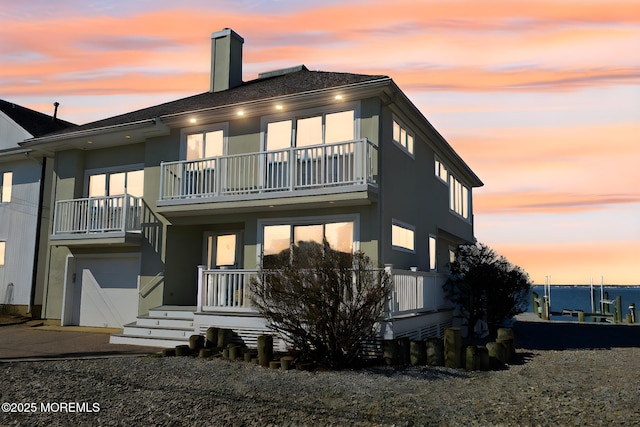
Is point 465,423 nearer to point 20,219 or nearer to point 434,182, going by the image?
point 434,182

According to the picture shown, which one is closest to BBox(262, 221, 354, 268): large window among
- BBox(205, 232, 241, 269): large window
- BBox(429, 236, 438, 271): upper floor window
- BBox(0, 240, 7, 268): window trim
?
BBox(205, 232, 241, 269): large window

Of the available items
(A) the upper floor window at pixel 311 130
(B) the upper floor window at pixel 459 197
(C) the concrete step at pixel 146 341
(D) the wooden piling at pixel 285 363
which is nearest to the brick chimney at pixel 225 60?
(A) the upper floor window at pixel 311 130

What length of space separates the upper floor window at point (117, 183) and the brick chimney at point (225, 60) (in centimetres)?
471

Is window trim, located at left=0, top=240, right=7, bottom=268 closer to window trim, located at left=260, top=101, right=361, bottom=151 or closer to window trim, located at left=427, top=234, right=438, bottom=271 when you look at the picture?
window trim, located at left=260, top=101, right=361, bottom=151

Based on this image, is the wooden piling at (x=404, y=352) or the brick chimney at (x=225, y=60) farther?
the brick chimney at (x=225, y=60)

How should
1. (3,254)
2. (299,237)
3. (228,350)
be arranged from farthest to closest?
(3,254), (299,237), (228,350)

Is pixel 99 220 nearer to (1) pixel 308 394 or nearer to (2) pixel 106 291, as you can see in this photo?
(2) pixel 106 291

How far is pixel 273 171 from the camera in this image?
1477cm

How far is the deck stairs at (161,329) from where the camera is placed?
14.3 m

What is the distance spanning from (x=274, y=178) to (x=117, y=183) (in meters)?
6.92

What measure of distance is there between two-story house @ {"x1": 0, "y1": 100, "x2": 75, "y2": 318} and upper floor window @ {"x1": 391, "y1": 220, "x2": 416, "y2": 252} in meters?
14.3

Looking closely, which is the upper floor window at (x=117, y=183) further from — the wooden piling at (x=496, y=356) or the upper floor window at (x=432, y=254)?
the wooden piling at (x=496, y=356)

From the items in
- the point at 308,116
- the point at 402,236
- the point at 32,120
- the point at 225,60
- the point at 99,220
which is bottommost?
the point at 402,236

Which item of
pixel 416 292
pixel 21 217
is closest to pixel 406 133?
pixel 416 292
